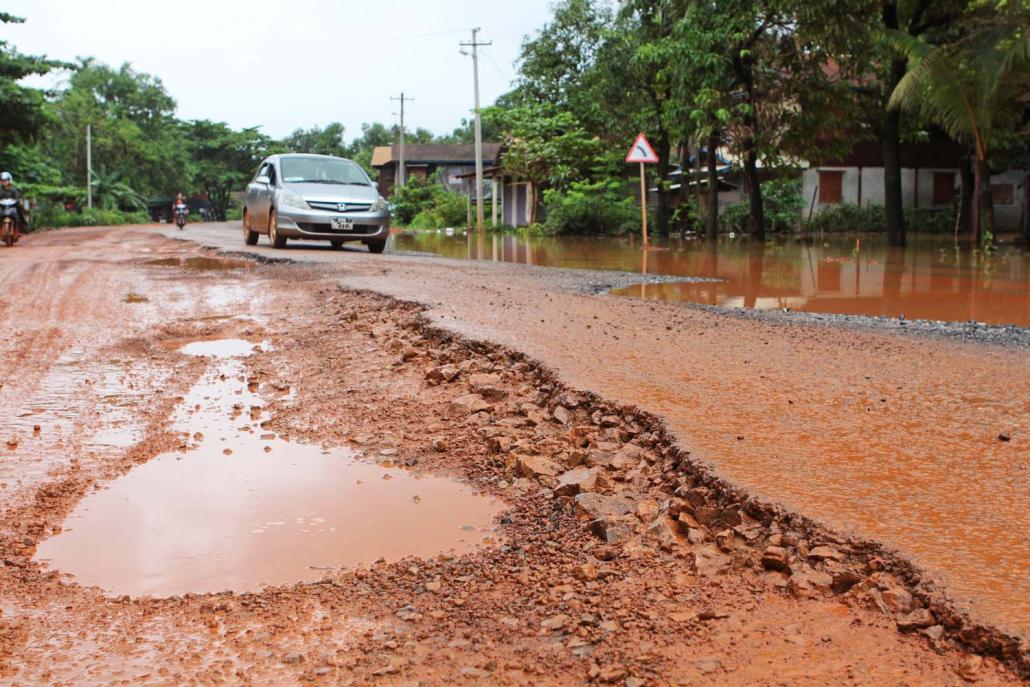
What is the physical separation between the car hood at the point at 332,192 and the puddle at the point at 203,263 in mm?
1872

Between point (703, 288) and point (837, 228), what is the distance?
23.5 meters

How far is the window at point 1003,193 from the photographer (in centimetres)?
3406

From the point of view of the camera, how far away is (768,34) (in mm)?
23125

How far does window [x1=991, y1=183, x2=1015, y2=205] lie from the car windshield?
2554 centimetres

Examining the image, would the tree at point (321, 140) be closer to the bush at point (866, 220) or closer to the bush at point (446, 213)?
the bush at point (446, 213)

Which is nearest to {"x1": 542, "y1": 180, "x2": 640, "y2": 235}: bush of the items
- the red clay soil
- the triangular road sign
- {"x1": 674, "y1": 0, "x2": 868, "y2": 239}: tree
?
{"x1": 674, "y1": 0, "x2": 868, "y2": 239}: tree

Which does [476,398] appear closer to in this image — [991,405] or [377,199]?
[991,405]

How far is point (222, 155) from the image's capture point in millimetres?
69938

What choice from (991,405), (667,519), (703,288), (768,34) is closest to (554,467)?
(667,519)

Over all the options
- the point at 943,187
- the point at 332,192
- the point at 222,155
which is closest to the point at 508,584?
the point at 332,192

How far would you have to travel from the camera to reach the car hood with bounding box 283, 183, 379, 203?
1593cm

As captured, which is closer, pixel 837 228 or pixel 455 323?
pixel 455 323

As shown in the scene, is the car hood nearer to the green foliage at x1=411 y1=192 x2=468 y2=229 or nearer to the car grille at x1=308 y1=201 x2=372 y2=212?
the car grille at x1=308 y1=201 x2=372 y2=212

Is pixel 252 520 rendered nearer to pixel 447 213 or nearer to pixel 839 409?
pixel 839 409
